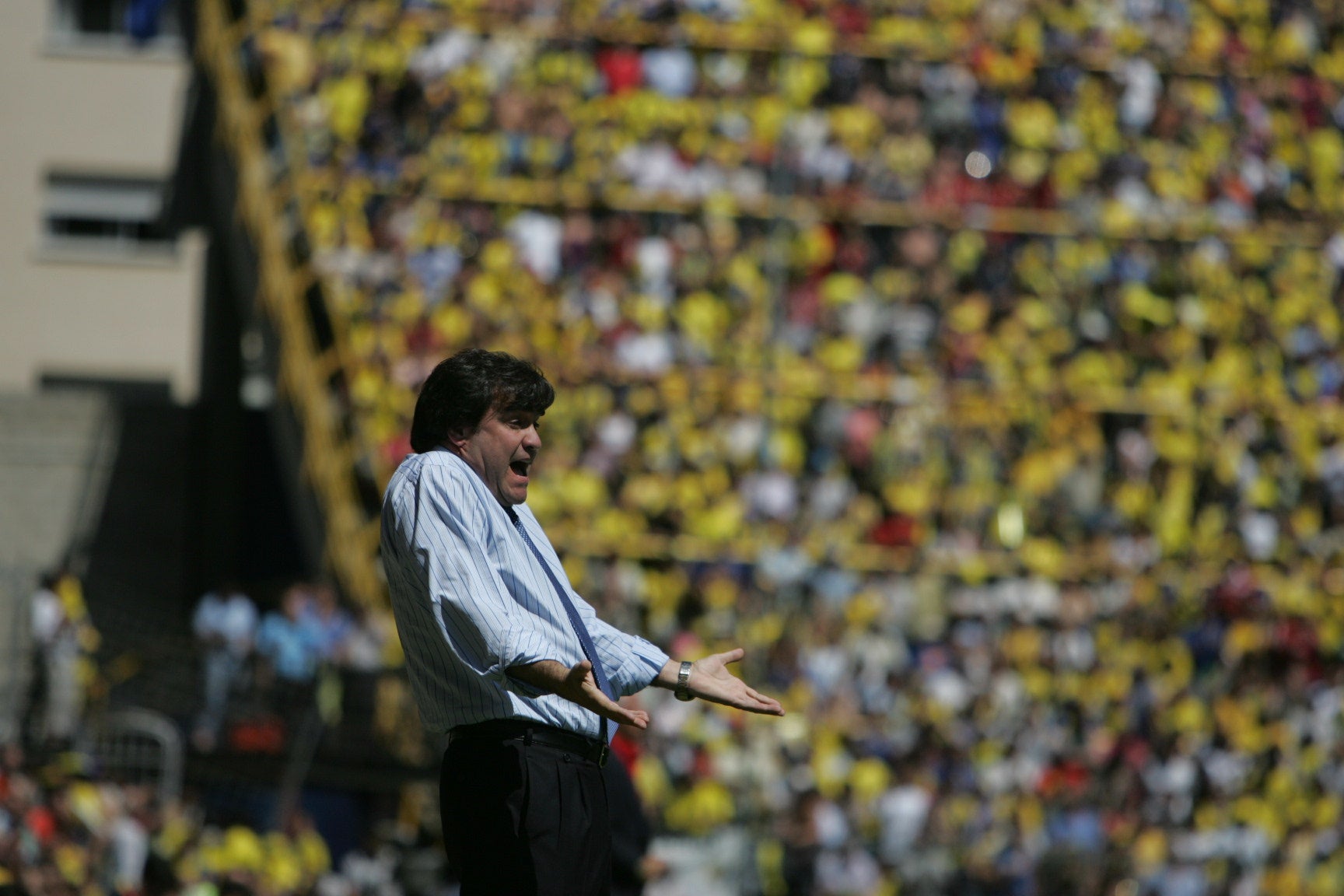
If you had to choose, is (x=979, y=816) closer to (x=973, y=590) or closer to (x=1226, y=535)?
(x=973, y=590)

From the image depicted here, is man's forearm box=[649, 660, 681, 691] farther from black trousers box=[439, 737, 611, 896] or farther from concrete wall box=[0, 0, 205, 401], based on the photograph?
concrete wall box=[0, 0, 205, 401]

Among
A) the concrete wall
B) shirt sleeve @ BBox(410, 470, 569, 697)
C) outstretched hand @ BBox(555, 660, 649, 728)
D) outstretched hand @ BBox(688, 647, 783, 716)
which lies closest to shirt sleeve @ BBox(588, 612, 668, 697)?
outstretched hand @ BBox(688, 647, 783, 716)

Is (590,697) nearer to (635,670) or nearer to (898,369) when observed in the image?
(635,670)

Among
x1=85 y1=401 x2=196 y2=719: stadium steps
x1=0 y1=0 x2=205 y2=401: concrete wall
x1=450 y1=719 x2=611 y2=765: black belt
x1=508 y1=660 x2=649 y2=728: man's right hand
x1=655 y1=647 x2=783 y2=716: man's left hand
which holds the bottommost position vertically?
x1=85 y1=401 x2=196 y2=719: stadium steps

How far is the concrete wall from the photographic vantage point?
2331cm

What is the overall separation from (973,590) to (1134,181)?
13.0 feet

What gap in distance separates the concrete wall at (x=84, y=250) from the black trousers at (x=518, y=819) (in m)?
19.2

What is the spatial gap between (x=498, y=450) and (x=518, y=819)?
73cm

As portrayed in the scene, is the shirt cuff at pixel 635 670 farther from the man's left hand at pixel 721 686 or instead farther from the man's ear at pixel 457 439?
the man's ear at pixel 457 439

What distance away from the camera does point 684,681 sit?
4.54m

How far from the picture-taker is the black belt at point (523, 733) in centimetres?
450

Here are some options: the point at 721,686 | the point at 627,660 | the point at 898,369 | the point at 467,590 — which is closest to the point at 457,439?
the point at 467,590

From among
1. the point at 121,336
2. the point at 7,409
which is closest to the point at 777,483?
the point at 7,409

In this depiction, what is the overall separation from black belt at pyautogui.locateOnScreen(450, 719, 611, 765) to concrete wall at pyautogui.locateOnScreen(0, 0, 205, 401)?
755 inches
